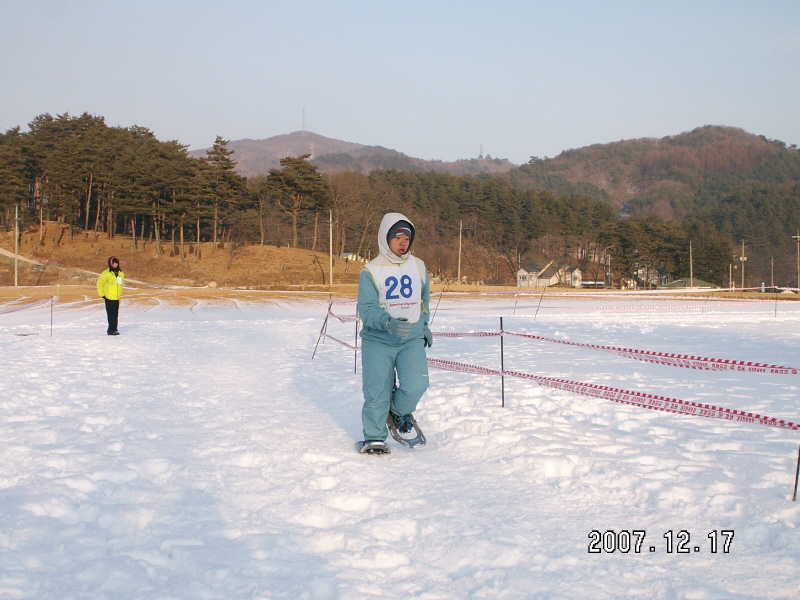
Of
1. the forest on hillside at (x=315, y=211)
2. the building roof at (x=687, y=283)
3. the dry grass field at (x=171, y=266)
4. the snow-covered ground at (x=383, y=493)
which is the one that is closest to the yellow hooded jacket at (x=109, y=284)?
the snow-covered ground at (x=383, y=493)

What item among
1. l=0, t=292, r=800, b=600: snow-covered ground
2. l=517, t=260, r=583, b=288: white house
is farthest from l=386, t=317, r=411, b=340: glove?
l=517, t=260, r=583, b=288: white house

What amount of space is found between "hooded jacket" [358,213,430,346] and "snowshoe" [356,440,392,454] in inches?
32.2

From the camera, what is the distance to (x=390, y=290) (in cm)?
512

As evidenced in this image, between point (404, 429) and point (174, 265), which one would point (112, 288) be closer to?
point (404, 429)

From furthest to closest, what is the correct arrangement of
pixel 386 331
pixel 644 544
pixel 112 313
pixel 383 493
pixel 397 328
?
pixel 112 313
pixel 386 331
pixel 397 328
pixel 383 493
pixel 644 544

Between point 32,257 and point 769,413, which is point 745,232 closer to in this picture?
point 32,257

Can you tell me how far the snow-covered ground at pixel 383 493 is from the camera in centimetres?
308

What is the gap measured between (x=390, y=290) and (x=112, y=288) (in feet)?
39.5

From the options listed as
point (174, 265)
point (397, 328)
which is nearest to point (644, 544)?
point (397, 328)

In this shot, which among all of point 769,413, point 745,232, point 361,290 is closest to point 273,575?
point 361,290

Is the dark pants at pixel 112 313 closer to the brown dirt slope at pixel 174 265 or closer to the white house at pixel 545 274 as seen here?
the brown dirt slope at pixel 174 265

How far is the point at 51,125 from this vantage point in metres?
87.7

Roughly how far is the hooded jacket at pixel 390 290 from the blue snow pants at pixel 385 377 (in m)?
0.08

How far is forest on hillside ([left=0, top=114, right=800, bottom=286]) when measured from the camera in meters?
66.7
